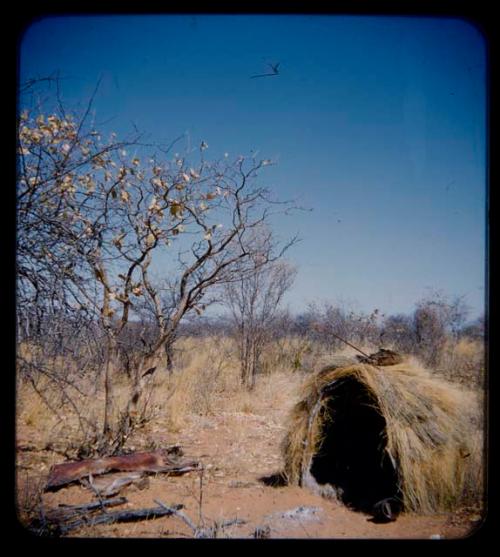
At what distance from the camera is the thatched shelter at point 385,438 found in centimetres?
402

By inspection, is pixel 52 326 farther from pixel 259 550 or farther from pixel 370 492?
pixel 370 492

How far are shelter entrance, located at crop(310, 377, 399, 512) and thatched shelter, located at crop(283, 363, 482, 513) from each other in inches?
0.4

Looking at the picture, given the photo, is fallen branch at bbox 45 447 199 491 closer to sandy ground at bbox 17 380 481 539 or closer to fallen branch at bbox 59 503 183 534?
sandy ground at bbox 17 380 481 539

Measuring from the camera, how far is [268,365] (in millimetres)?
13578

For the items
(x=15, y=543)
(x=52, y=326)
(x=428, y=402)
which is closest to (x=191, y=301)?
(x=52, y=326)

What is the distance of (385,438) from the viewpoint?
480 centimetres

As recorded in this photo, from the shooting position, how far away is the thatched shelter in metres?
4.02

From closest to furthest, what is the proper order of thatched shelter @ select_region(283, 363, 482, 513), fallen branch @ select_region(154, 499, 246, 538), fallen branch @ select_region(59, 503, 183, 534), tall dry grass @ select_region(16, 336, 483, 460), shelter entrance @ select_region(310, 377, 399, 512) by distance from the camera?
fallen branch @ select_region(154, 499, 246, 538)
fallen branch @ select_region(59, 503, 183, 534)
thatched shelter @ select_region(283, 363, 482, 513)
shelter entrance @ select_region(310, 377, 399, 512)
tall dry grass @ select_region(16, 336, 483, 460)

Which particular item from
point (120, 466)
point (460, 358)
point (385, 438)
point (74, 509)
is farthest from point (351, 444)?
point (460, 358)

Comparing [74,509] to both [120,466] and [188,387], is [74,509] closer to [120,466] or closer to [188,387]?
[120,466]

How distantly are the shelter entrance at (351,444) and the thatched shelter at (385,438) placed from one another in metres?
0.01

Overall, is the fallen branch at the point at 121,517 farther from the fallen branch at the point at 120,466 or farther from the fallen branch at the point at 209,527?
the fallen branch at the point at 120,466

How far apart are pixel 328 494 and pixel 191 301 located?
11.5 ft

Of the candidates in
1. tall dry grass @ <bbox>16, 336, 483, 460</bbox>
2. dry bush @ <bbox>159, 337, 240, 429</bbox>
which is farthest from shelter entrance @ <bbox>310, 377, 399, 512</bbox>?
dry bush @ <bbox>159, 337, 240, 429</bbox>
